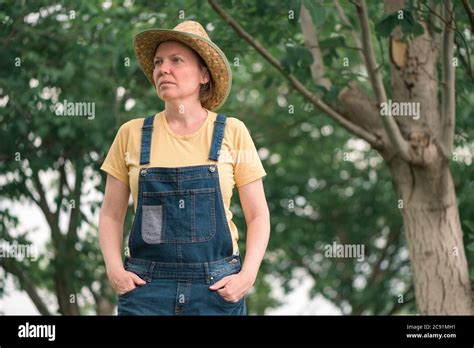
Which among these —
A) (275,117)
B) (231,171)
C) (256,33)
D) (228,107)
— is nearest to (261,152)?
(275,117)

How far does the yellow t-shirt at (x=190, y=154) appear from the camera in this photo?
3.67 m

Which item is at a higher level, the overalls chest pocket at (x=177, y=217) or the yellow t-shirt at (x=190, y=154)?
the yellow t-shirt at (x=190, y=154)

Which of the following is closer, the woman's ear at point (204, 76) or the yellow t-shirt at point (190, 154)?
the yellow t-shirt at point (190, 154)

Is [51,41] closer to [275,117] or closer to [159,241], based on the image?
[275,117]

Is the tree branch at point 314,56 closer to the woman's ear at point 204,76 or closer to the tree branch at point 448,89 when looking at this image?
the tree branch at point 448,89

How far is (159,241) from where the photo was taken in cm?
362

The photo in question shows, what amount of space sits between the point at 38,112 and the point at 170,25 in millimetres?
2162

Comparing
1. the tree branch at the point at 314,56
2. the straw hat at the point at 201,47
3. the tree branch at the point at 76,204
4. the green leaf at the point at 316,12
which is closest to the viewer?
the straw hat at the point at 201,47

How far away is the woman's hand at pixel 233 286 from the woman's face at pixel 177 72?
0.75m

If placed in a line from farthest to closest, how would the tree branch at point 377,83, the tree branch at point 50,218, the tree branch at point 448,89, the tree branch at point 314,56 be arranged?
the tree branch at point 50,218
the tree branch at point 314,56
the tree branch at point 448,89
the tree branch at point 377,83

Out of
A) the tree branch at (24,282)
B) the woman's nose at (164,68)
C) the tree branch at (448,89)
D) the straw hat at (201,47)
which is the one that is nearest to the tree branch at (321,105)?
the tree branch at (448,89)

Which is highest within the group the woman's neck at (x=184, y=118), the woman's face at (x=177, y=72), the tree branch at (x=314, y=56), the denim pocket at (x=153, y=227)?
→ the tree branch at (x=314, y=56)

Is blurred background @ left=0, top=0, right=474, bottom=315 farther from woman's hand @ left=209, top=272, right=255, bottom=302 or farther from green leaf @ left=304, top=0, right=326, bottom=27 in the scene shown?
woman's hand @ left=209, top=272, right=255, bottom=302

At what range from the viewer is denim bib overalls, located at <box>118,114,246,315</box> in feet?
11.9
